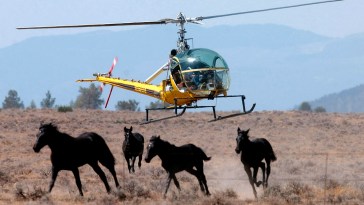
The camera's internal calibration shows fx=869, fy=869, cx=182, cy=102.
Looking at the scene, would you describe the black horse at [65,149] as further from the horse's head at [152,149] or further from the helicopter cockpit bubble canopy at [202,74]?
the helicopter cockpit bubble canopy at [202,74]

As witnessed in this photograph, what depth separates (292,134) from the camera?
56.3m

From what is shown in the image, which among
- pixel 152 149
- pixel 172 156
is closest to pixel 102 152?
pixel 152 149

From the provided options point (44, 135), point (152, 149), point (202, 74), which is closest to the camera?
point (44, 135)

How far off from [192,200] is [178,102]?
7201 millimetres

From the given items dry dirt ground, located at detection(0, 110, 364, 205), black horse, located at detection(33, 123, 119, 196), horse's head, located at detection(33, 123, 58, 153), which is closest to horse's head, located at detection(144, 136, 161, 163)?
dry dirt ground, located at detection(0, 110, 364, 205)

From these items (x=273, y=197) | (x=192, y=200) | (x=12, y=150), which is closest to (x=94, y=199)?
(x=192, y=200)

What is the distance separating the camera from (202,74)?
958 inches

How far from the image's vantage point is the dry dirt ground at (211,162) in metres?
19.4

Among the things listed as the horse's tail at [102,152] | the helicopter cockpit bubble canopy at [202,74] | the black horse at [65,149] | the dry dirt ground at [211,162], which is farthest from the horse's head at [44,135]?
the helicopter cockpit bubble canopy at [202,74]

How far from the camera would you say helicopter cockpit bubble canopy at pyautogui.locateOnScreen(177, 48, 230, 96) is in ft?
79.9

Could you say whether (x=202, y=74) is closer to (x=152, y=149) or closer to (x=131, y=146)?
(x=131, y=146)

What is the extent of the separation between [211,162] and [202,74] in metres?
10.9

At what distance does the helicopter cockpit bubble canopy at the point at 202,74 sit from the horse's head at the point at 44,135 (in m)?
5.76

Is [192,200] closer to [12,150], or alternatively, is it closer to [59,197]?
[59,197]
